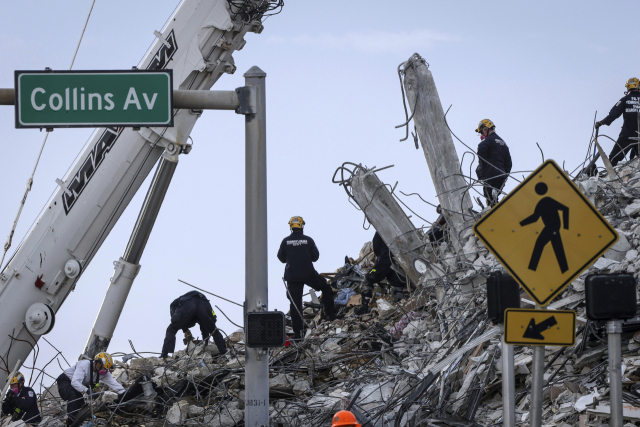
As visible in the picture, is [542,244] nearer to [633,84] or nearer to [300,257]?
[300,257]

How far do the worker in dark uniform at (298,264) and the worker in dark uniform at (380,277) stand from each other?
46.3 inches

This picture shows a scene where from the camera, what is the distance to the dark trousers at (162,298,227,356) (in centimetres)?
1215

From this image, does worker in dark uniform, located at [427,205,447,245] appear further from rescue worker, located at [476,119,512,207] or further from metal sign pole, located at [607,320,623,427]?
metal sign pole, located at [607,320,623,427]

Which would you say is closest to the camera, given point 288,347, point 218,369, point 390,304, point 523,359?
point 523,359

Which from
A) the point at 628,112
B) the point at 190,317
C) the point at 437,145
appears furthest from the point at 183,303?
the point at 628,112

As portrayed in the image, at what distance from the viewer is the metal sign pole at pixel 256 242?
23.3 feet

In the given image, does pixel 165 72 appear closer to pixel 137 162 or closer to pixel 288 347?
pixel 137 162

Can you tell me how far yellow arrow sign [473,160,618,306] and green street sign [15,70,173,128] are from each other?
11.6 ft

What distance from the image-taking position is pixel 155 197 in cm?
1140

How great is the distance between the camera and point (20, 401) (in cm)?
1249

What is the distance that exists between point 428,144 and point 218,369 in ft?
15.5

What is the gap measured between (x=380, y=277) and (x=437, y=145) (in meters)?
3.57

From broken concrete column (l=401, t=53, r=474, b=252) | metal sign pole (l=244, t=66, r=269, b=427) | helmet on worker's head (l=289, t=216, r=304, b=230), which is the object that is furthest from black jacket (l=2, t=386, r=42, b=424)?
broken concrete column (l=401, t=53, r=474, b=252)

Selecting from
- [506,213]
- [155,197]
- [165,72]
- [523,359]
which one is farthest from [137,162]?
[506,213]
